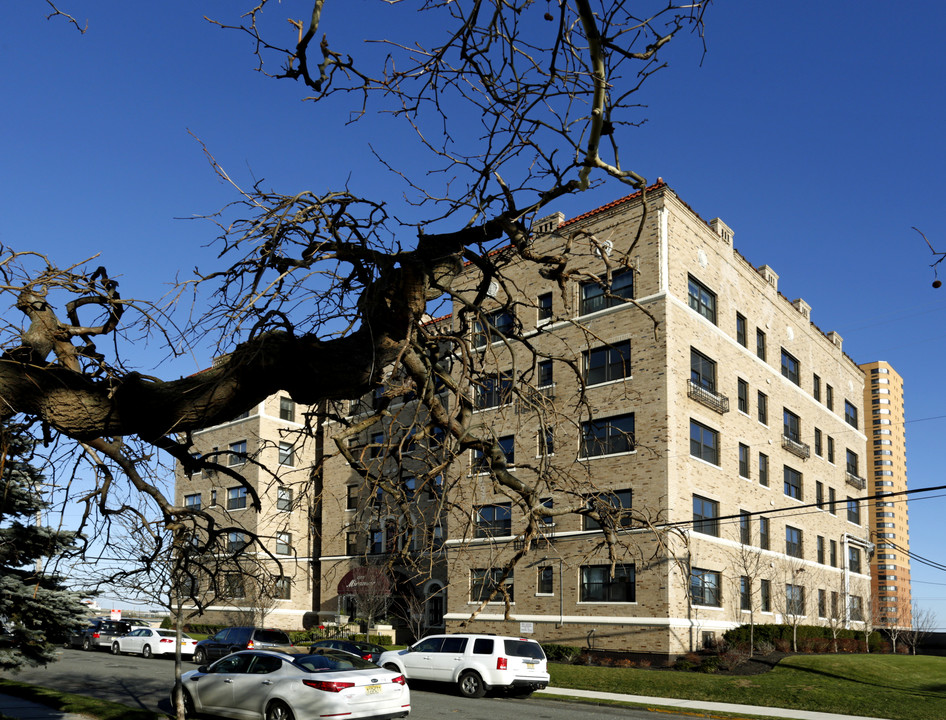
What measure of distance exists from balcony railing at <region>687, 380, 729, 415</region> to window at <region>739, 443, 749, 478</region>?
2777mm

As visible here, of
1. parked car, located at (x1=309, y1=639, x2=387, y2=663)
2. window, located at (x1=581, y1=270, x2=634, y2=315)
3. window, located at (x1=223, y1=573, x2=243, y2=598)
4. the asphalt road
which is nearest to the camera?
window, located at (x1=223, y1=573, x2=243, y2=598)

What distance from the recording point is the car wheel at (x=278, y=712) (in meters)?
14.7

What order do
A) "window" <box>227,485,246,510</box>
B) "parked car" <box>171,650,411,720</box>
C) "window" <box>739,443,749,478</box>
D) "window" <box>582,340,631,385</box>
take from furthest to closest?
"window" <box>227,485,246,510</box> < "window" <box>739,443,749,478</box> < "window" <box>582,340,631,385</box> < "parked car" <box>171,650,411,720</box>

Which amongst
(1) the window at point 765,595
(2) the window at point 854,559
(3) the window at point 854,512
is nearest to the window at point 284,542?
(1) the window at point 765,595

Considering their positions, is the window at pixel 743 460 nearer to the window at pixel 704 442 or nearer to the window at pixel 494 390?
the window at pixel 704 442

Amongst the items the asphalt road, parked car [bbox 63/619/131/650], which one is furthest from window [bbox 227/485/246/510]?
the asphalt road

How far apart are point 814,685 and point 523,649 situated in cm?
800

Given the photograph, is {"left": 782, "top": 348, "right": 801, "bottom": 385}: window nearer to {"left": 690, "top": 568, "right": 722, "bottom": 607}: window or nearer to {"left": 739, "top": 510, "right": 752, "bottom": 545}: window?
{"left": 739, "top": 510, "right": 752, "bottom": 545}: window

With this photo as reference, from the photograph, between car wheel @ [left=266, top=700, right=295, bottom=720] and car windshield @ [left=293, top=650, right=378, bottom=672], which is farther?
car windshield @ [left=293, top=650, right=378, bottom=672]

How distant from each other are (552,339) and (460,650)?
47.4 ft

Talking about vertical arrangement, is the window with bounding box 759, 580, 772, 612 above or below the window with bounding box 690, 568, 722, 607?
below

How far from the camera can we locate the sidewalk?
64.3 feet

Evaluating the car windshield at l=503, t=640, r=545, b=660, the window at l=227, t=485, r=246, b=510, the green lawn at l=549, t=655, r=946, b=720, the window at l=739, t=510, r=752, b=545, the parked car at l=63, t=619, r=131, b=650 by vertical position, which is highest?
the window at l=227, t=485, r=246, b=510

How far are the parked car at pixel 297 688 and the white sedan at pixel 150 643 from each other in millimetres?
21057
